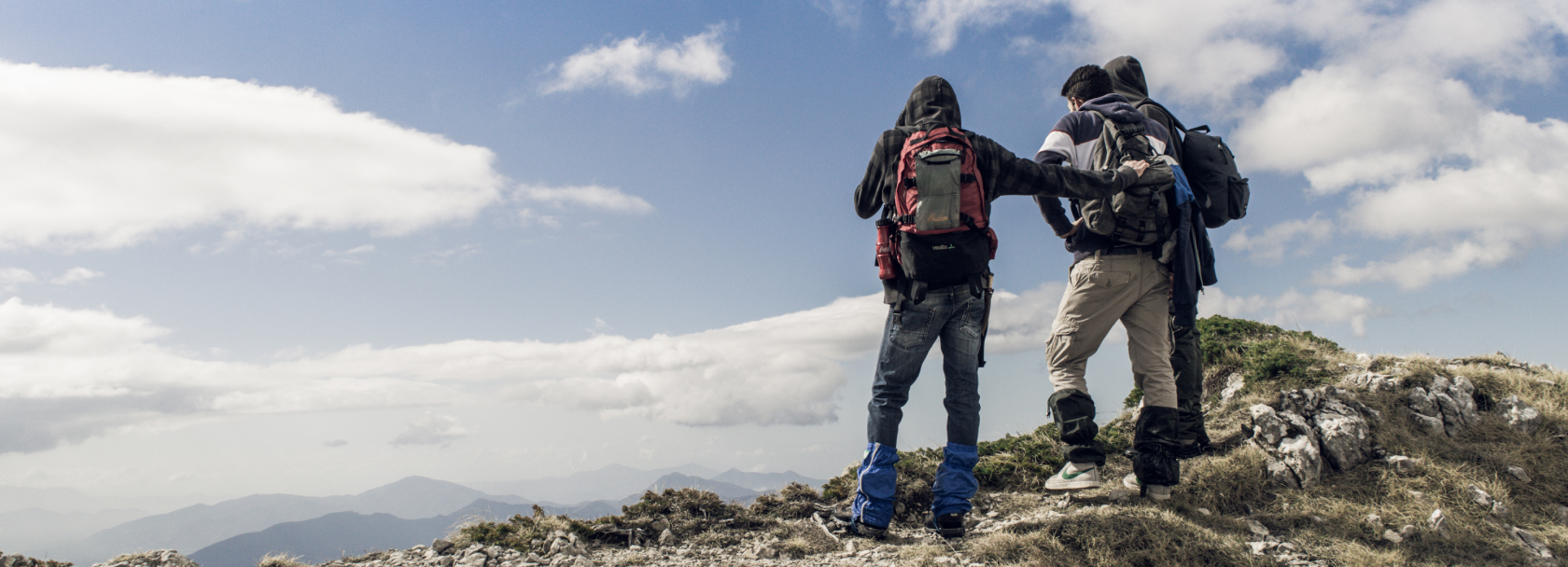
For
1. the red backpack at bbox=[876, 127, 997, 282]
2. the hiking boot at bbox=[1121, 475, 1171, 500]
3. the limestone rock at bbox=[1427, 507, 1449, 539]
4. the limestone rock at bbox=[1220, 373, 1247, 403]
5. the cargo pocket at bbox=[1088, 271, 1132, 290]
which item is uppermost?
the red backpack at bbox=[876, 127, 997, 282]

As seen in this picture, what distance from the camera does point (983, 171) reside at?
189 inches

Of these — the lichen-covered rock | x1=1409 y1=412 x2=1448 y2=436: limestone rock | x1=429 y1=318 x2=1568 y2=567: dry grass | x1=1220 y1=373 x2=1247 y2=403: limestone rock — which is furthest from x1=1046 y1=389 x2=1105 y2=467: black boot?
x1=1409 y1=412 x2=1448 y2=436: limestone rock

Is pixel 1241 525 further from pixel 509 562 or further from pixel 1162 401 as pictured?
pixel 509 562

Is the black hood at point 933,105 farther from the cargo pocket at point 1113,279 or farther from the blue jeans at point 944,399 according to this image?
the cargo pocket at point 1113,279

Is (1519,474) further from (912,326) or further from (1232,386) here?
(912,326)

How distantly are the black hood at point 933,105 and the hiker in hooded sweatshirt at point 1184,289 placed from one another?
6.33 feet

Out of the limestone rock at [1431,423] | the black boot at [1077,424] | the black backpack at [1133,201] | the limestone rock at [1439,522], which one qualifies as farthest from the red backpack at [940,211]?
the limestone rock at [1431,423]

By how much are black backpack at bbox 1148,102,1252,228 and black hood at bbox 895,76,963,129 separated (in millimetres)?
2220

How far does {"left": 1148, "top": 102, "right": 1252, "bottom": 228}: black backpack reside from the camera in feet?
18.7

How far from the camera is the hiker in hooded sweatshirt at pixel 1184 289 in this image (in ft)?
17.4

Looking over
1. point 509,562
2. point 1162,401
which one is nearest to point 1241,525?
point 1162,401

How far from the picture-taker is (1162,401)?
523 cm

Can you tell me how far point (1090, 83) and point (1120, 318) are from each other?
1.95 meters

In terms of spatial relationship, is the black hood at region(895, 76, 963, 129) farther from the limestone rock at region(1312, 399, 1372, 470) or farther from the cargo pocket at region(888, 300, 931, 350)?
the limestone rock at region(1312, 399, 1372, 470)
